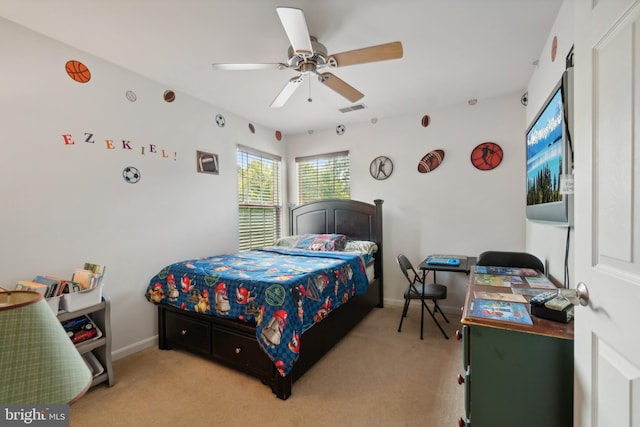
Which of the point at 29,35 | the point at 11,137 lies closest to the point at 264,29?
the point at 29,35

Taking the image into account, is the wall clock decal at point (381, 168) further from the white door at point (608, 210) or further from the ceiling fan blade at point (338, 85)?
the white door at point (608, 210)

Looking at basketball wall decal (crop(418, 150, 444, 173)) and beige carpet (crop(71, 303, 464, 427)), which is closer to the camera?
beige carpet (crop(71, 303, 464, 427))

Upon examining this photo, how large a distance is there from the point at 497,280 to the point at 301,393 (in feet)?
5.12

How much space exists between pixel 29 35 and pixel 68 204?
47.8 inches

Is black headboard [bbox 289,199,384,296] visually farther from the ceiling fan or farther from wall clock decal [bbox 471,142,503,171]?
the ceiling fan

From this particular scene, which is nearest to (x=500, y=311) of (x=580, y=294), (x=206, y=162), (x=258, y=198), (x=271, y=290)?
(x=580, y=294)

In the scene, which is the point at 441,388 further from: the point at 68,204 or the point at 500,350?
the point at 68,204

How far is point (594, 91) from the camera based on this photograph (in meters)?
0.83

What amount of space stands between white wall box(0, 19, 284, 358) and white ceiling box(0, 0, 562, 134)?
265mm

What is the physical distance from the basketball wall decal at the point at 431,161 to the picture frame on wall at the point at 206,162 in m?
2.55

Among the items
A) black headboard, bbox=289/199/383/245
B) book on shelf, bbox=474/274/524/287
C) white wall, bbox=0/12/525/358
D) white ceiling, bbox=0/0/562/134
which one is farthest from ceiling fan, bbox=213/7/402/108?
black headboard, bbox=289/199/383/245

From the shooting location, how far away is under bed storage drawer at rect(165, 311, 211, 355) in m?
2.32

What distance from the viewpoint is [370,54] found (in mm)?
1786

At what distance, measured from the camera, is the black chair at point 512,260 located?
2.21 metres
